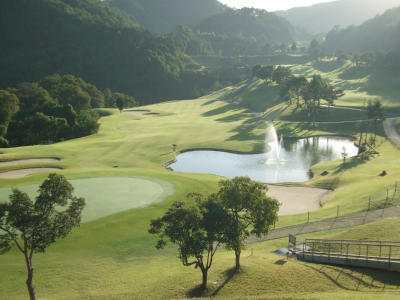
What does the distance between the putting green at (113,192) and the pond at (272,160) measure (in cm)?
2286

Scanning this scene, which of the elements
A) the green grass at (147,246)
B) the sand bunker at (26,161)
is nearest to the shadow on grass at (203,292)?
the green grass at (147,246)

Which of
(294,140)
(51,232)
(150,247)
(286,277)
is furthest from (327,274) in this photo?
(294,140)

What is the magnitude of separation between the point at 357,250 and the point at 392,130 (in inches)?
2912

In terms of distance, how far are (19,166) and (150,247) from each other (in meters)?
36.8

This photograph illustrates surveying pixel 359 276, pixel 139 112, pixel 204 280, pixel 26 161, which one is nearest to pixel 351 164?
pixel 359 276

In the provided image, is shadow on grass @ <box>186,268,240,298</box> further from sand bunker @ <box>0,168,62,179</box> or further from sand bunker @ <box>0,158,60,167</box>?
sand bunker @ <box>0,158,60,167</box>

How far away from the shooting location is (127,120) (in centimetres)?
11212

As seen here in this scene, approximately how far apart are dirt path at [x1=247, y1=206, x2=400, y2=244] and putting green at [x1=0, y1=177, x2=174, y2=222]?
13400mm

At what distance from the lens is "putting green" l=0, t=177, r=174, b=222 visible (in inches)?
1398

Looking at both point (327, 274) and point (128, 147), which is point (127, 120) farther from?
point (327, 274)

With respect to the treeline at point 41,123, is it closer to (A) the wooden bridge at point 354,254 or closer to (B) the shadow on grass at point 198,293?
(B) the shadow on grass at point 198,293

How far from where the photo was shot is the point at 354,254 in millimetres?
24734

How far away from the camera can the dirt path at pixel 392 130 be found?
81.7 meters

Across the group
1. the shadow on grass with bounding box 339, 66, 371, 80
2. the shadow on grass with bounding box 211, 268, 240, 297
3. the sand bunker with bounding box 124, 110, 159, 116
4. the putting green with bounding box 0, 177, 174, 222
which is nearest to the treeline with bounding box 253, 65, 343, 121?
the sand bunker with bounding box 124, 110, 159, 116
